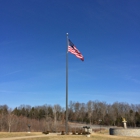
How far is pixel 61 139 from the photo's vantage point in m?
16.9

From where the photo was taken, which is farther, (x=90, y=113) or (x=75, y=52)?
(x=90, y=113)

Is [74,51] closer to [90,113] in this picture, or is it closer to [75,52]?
[75,52]

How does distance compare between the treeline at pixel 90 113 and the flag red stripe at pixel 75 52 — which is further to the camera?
the treeline at pixel 90 113

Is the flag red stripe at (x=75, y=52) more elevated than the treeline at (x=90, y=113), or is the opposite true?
the flag red stripe at (x=75, y=52)

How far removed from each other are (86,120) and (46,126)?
40.6 m

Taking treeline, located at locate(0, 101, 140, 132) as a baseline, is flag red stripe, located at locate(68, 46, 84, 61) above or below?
above

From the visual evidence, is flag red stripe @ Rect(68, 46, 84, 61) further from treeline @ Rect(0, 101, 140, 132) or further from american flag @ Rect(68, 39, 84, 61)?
treeline @ Rect(0, 101, 140, 132)

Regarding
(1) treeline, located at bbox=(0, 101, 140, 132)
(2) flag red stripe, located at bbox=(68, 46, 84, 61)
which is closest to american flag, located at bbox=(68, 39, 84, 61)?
(2) flag red stripe, located at bbox=(68, 46, 84, 61)

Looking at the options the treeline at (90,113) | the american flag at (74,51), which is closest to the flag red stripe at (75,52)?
the american flag at (74,51)

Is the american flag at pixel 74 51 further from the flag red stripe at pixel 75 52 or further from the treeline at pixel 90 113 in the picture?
the treeline at pixel 90 113

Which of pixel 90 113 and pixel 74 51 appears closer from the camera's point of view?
pixel 74 51

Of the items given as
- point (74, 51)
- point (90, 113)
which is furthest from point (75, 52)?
point (90, 113)

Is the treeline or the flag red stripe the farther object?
the treeline

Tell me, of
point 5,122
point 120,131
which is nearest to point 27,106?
point 5,122
